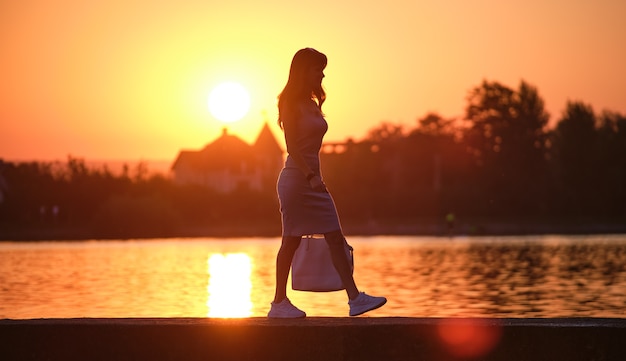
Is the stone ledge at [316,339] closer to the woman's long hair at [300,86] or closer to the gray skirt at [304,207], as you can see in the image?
the gray skirt at [304,207]

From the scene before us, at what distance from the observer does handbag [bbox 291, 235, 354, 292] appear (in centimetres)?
955

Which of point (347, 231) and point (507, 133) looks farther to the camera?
point (507, 133)

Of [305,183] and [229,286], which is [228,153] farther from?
[305,183]

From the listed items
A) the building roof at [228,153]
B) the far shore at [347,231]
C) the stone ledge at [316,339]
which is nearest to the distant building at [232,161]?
the building roof at [228,153]

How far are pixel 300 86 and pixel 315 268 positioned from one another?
134cm

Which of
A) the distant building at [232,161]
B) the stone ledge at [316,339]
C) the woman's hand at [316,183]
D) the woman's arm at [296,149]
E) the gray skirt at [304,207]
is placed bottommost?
the stone ledge at [316,339]

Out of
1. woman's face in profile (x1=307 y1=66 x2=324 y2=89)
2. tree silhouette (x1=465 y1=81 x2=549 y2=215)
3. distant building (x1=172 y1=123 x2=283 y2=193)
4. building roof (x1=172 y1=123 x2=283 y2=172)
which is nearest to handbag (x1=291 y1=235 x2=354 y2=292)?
woman's face in profile (x1=307 y1=66 x2=324 y2=89)

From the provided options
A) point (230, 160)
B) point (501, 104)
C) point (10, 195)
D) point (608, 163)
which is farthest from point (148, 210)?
point (230, 160)

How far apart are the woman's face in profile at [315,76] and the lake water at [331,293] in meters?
7.90

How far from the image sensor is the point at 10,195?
236 ft

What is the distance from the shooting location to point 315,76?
30.9 feet

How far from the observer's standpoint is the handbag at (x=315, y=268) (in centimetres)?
955

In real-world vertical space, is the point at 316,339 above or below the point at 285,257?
below

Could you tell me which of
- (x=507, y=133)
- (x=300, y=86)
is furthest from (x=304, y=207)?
(x=507, y=133)
